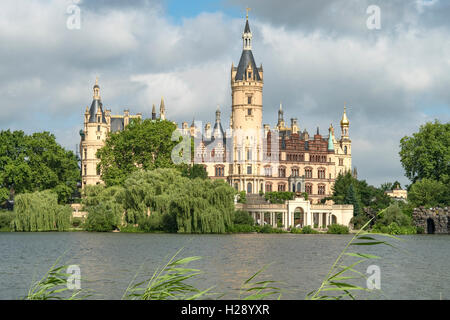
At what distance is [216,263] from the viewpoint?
29.0 metres

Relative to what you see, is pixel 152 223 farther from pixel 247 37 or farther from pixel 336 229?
pixel 247 37

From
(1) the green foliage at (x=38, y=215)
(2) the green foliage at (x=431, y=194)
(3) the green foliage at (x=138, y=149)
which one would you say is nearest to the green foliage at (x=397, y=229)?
(2) the green foliage at (x=431, y=194)

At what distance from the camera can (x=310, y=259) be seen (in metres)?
32.2

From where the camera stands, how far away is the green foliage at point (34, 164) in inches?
2616

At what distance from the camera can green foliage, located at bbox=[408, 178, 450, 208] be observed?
65.8m

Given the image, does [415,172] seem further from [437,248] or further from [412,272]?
[412,272]

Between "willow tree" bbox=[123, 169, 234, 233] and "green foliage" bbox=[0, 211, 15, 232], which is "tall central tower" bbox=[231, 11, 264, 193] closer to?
"willow tree" bbox=[123, 169, 234, 233]

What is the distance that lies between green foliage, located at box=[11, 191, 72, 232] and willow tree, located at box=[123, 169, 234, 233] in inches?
189

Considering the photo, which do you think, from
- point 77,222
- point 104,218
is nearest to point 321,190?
point 77,222

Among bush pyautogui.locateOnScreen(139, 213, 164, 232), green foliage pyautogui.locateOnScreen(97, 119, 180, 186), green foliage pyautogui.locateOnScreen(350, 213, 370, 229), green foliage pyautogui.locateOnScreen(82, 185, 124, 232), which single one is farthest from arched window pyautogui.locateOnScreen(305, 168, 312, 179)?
bush pyautogui.locateOnScreen(139, 213, 164, 232)

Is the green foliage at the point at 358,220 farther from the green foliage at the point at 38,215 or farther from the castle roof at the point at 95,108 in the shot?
the castle roof at the point at 95,108

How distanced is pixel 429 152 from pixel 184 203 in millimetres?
32817
